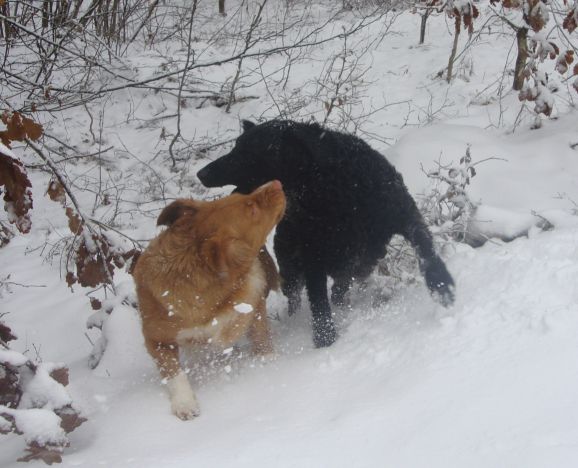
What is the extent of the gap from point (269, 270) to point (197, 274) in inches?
36.6

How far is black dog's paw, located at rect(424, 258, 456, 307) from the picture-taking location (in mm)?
2934

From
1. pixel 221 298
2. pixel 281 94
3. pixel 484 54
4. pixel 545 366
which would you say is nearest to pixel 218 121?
pixel 281 94

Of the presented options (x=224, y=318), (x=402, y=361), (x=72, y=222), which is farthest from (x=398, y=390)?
(x=72, y=222)

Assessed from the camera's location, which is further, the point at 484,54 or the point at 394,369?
the point at 484,54

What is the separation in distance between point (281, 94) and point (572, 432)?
A: 5.91 metres

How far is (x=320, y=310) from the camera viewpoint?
10.6 ft

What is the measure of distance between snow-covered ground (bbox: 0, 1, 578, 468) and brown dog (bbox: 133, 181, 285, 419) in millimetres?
256

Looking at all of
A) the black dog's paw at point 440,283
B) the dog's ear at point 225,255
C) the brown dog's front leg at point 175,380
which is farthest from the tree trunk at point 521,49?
the brown dog's front leg at point 175,380

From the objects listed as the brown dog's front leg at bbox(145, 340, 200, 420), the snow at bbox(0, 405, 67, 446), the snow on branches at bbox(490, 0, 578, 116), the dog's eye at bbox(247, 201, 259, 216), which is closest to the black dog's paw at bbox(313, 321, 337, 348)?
the brown dog's front leg at bbox(145, 340, 200, 420)

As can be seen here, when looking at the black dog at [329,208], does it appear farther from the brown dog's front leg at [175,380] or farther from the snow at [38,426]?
the snow at [38,426]

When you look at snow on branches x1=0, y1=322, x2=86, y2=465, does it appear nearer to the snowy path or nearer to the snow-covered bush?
the snowy path

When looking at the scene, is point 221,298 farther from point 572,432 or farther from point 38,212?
point 38,212

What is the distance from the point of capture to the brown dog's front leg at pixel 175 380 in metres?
2.67

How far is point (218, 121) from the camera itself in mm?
6961
